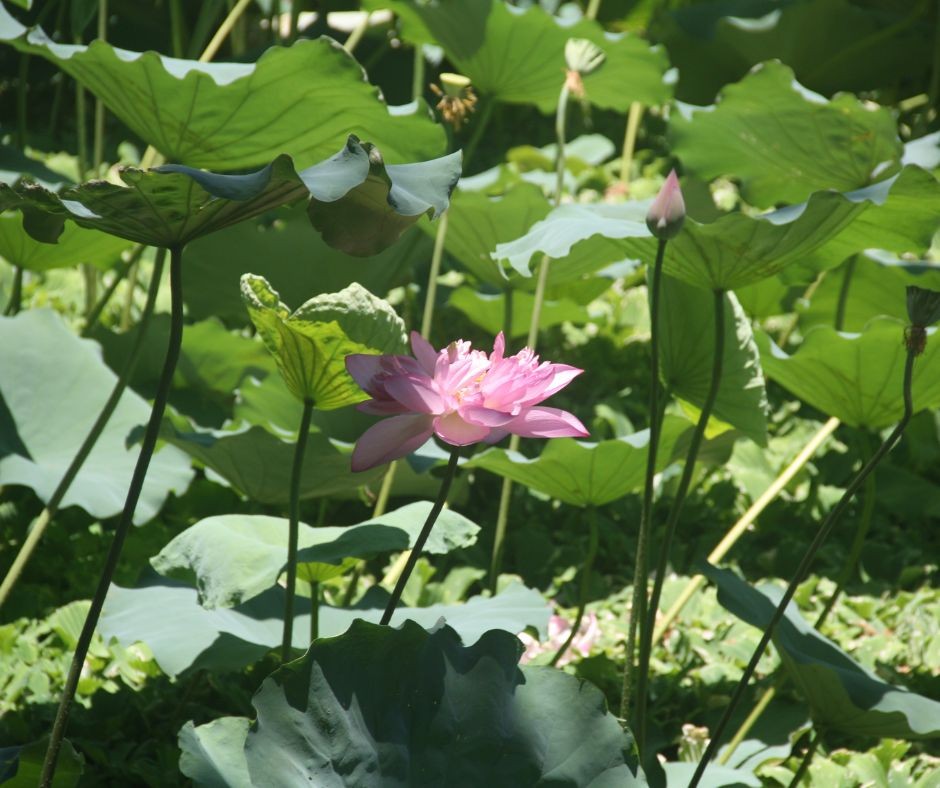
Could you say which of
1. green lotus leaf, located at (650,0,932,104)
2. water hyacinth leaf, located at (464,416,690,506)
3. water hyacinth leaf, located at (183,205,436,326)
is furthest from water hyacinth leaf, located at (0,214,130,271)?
green lotus leaf, located at (650,0,932,104)

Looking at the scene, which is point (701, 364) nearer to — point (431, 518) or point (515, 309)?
point (431, 518)

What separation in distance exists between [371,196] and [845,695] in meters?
0.82

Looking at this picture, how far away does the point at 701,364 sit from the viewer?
153cm

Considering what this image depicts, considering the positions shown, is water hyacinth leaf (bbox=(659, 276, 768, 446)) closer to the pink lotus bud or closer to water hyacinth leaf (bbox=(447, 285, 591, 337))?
the pink lotus bud

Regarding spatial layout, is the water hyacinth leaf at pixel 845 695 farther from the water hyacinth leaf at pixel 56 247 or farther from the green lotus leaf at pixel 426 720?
the water hyacinth leaf at pixel 56 247

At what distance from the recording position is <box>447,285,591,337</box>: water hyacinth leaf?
2.32 m

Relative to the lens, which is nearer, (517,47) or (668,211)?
(668,211)

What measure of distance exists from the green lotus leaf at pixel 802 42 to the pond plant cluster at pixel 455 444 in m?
1.09

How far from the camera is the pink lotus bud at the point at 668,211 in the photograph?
3.43 ft

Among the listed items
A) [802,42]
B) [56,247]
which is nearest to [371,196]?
[56,247]

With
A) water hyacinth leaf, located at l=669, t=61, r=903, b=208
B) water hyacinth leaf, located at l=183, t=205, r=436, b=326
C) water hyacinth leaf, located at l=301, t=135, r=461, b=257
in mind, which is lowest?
water hyacinth leaf, located at l=183, t=205, r=436, b=326

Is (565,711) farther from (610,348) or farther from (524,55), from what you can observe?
(610,348)

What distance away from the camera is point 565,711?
96 centimetres

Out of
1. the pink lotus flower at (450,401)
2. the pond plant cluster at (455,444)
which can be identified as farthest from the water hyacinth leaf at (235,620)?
the pink lotus flower at (450,401)
